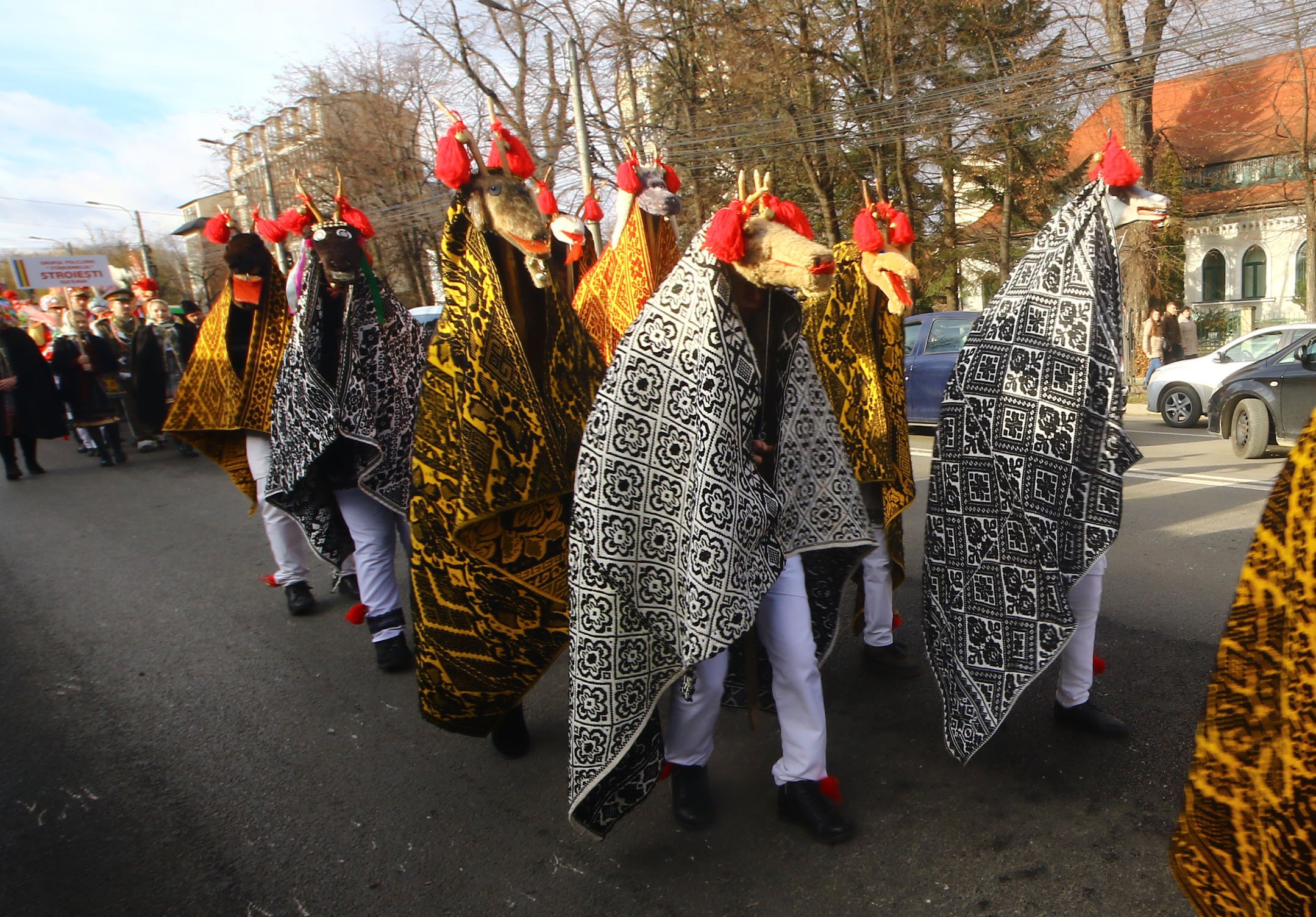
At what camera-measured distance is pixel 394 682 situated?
4285mm

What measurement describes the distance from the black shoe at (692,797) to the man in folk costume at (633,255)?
278cm

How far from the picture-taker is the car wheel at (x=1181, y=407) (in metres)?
11.4

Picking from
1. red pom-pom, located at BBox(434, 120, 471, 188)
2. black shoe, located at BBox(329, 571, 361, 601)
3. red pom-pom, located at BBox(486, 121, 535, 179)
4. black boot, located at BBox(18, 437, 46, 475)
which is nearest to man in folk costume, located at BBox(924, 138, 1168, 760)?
red pom-pom, located at BBox(486, 121, 535, 179)

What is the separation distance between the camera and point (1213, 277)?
32.0 metres

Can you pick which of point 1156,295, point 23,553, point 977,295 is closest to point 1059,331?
point 23,553

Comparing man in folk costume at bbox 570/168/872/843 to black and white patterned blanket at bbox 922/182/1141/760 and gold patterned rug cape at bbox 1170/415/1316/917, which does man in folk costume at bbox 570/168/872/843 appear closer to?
black and white patterned blanket at bbox 922/182/1141/760

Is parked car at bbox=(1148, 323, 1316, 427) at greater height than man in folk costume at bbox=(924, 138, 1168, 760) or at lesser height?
A: lesser

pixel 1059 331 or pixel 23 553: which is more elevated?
pixel 1059 331

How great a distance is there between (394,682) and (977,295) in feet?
109

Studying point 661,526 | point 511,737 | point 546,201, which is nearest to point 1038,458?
point 661,526

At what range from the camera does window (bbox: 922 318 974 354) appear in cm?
1124

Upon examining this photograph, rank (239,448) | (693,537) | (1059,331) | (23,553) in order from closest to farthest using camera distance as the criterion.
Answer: (693,537)
(1059,331)
(239,448)
(23,553)

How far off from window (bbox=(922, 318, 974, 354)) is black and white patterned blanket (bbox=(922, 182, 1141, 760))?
8528 mm

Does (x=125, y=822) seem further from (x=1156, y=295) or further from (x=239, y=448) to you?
(x=1156, y=295)
